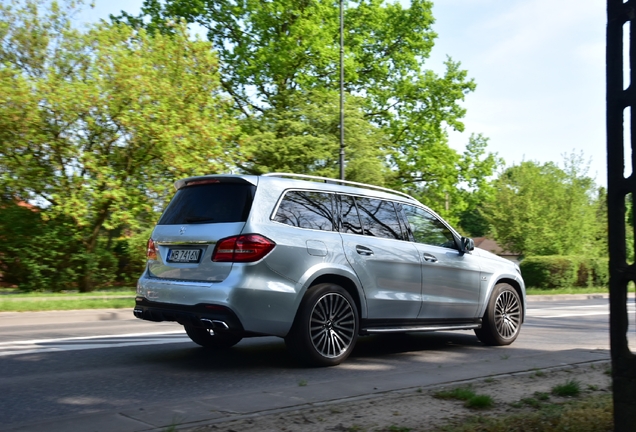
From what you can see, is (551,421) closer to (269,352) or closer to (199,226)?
(199,226)

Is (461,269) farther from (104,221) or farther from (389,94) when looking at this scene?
(389,94)

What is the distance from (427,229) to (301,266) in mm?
2275

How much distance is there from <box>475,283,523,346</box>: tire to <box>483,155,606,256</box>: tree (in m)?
34.8

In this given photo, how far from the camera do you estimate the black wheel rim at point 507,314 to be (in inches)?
357

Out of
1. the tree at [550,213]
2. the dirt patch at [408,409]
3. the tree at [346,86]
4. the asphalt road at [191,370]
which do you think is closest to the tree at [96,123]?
the tree at [346,86]

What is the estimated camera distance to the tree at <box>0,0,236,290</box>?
20.2m

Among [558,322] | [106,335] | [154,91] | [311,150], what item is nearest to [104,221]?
[154,91]

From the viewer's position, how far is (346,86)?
34.1 metres

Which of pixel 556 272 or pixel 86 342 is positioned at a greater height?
pixel 556 272

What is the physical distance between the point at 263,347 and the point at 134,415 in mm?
3843

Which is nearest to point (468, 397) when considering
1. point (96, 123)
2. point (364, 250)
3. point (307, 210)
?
point (364, 250)

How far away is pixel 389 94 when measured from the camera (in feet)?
113

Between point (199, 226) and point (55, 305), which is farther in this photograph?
point (55, 305)

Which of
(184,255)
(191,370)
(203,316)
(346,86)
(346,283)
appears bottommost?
(191,370)
